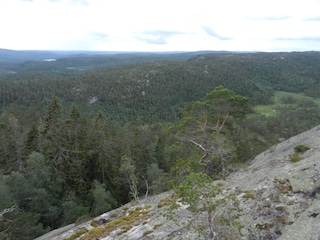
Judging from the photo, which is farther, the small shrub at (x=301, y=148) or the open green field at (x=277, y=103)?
the open green field at (x=277, y=103)

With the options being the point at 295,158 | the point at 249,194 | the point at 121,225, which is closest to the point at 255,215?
the point at 249,194

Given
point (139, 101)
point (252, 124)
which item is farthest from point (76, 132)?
point (139, 101)

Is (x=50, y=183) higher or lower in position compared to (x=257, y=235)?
lower

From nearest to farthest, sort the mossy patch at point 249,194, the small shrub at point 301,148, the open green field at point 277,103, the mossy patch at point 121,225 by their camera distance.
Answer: the mossy patch at point 249,194 → the mossy patch at point 121,225 → the small shrub at point 301,148 → the open green field at point 277,103

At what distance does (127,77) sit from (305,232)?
18549cm

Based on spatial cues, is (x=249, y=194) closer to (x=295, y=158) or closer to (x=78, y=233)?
(x=295, y=158)

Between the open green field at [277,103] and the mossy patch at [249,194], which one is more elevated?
the mossy patch at [249,194]

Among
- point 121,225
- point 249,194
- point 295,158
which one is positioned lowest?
point 121,225

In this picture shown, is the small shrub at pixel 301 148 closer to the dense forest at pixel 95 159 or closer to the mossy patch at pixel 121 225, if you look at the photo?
the dense forest at pixel 95 159

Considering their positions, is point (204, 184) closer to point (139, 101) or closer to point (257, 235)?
point (257, 235)

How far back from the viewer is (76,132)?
127 ft

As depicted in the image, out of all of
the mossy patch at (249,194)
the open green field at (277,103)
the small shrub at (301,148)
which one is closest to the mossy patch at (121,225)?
the mossy patch at (249,194)

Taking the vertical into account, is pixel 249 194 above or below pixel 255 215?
below

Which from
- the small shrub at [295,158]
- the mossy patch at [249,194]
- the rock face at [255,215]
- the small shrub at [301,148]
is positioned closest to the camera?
the rock face at [255,215]
